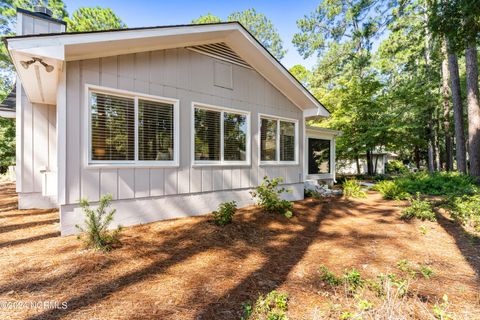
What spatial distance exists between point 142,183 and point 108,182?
2.05 feet

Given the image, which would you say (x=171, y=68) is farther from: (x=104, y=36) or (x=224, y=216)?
(x=224, y=216)

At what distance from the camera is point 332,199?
8.90 meters

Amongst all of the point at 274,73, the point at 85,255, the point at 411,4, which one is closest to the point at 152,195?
the point at 85,255

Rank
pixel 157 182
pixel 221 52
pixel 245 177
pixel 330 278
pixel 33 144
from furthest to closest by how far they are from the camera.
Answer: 1. pixel 245 177
2. pixel 221 52
3. pixel 33 144
4. pixel 157 182
5. pixel 330 278

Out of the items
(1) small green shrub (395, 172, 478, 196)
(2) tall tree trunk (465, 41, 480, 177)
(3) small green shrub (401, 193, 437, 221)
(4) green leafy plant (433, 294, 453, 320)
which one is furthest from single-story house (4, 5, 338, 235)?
(2) tall tree trunk (465, 41, 480, 177)

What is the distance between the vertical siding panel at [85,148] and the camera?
4379mm

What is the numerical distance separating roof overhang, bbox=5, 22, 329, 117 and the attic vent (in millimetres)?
112

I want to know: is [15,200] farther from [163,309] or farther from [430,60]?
[430,60]

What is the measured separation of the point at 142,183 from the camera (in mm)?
5023

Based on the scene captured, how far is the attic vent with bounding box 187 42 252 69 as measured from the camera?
6062 mm

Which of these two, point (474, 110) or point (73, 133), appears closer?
point (73, 133)

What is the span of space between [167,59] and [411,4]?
32.0 feet

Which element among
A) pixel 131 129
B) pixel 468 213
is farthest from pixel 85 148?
pixel 468 213

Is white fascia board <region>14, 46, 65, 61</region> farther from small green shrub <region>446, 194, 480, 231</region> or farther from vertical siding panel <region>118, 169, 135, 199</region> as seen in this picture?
small green shrub <region>446, 194, 480, 231</region>
